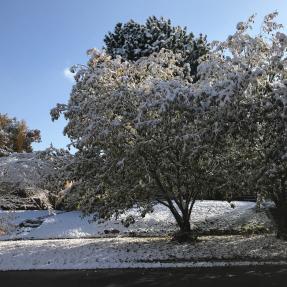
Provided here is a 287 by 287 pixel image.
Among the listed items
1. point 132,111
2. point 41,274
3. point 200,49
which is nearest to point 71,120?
point 132,111

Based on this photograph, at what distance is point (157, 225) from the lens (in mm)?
21250

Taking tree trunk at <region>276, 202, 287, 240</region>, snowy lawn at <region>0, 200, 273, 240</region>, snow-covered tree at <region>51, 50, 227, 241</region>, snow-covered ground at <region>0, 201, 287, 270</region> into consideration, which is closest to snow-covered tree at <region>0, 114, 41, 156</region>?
snowy lawn at <region>0, 200, 273, 240</region>

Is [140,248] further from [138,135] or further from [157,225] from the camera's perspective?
[157,225]

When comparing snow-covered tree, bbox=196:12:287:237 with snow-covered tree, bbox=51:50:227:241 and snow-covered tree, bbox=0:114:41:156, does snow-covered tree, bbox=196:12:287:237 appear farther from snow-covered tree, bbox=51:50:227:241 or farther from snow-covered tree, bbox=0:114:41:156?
snow-covered tree, bbox=0:114:41:156

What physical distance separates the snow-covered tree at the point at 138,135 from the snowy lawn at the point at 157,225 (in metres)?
4.02

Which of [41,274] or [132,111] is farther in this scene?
[132,111]

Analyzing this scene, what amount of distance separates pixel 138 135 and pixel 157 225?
26.7 feet

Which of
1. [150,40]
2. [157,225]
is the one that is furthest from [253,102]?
[150,40]

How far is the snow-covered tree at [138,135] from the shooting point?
41.9 ft

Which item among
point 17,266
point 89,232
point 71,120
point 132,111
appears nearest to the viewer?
point 17,266

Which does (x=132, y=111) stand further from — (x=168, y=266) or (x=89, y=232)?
(x=89, y=232)

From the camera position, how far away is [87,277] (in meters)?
11.4

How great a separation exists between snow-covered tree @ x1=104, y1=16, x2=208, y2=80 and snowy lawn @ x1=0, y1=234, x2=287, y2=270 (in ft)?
71.7

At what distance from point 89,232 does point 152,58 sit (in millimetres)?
8451
